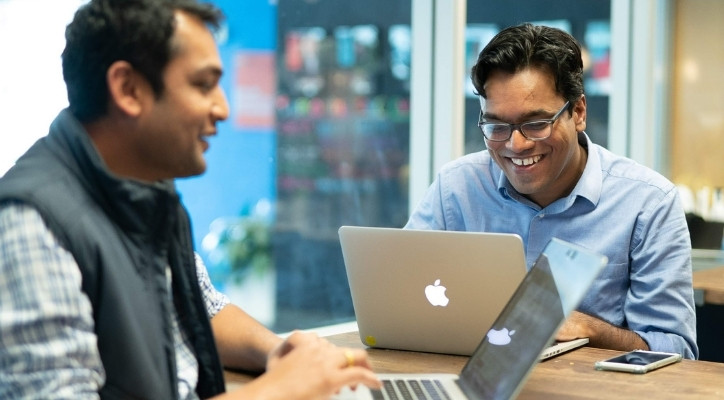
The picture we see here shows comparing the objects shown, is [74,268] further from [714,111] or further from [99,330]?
[714,111]

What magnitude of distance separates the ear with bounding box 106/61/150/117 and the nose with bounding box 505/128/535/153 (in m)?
1.18

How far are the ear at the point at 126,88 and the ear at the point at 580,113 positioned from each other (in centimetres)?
135

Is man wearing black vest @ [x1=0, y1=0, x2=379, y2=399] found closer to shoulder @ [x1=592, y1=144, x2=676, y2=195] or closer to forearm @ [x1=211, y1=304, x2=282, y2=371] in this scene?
forearm @ [x1=211, y1=304, x2=282, y2=371]

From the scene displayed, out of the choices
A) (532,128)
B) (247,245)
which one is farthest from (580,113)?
(247,245)

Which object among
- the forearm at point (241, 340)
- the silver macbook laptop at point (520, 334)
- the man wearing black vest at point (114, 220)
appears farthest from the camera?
the forearm at point (241, 340)

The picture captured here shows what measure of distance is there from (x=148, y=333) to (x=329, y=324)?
2.90 metres

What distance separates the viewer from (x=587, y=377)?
174cm

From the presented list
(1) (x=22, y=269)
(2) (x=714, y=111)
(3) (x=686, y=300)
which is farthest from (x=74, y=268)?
(2) (x=714, y=111)

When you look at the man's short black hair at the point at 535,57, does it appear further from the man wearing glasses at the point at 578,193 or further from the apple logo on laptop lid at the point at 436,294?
the apple logo on laptop lid at the point at 436,294

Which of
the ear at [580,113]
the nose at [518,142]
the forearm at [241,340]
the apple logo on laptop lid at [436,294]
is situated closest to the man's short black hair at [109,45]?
the forearm at [241,340]

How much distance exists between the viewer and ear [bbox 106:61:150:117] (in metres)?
1.27

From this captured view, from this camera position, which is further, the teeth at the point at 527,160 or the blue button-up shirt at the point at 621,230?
the teeth at the point at 527,160

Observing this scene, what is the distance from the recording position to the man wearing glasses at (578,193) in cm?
220

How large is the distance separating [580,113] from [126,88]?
143 centimetres
